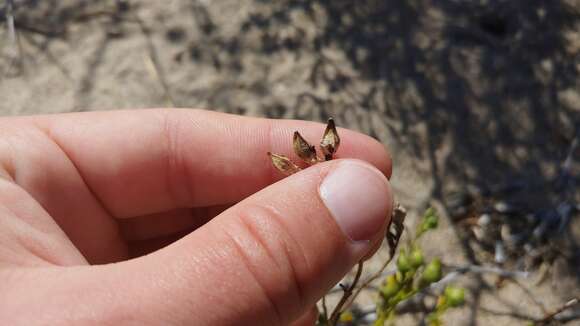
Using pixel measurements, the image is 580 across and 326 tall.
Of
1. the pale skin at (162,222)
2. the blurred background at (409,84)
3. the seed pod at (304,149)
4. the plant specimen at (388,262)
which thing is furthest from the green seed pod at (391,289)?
the blurred background at (409,84)

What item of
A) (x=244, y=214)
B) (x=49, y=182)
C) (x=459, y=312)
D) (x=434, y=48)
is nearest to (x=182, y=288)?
(x=244, y=214)

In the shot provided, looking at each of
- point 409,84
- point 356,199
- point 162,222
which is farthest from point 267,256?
point 409,84

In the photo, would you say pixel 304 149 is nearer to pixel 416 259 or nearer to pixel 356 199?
pixel 356 199

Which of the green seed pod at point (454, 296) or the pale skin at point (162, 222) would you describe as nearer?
the pale skin at point (162, 222)

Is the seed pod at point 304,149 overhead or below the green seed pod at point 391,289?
overhead

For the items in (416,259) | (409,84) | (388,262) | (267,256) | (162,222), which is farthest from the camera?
(409,84)

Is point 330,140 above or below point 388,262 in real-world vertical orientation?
above

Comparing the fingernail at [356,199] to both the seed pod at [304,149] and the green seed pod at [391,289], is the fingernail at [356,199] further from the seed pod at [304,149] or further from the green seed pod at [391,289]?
the green seed pod at [391,289]

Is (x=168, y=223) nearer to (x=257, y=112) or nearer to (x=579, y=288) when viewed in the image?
(x=257, y=112)
